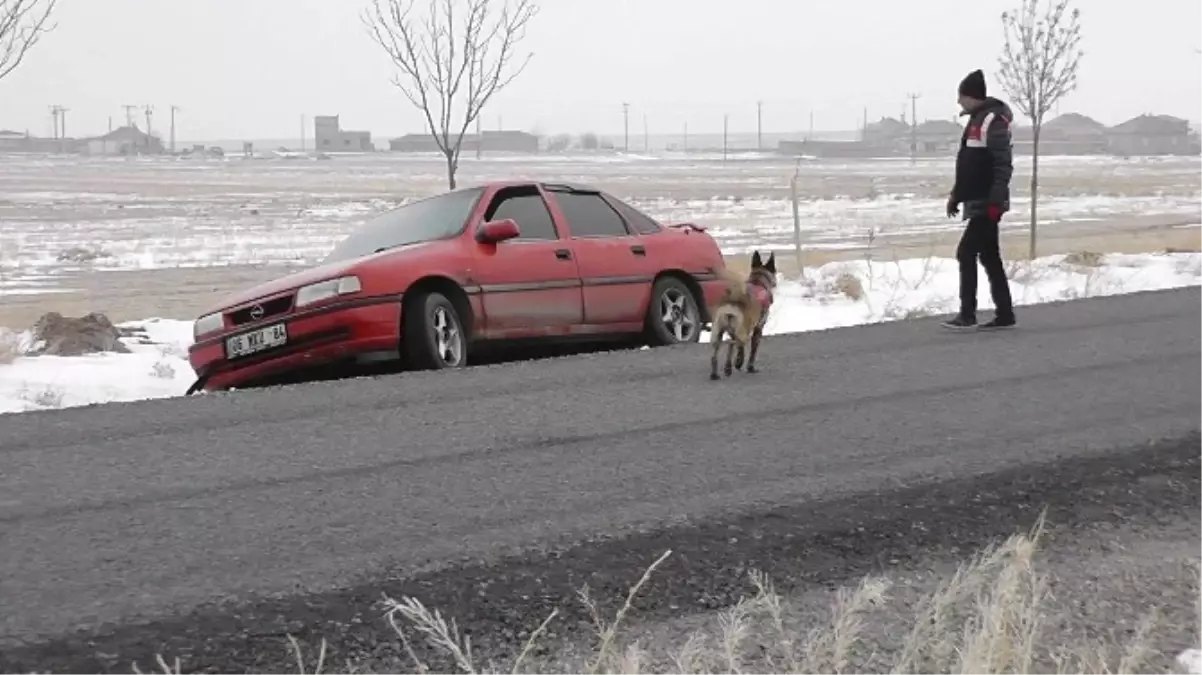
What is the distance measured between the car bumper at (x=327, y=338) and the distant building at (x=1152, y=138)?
535ft

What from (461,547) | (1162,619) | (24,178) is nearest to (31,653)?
(461,547)

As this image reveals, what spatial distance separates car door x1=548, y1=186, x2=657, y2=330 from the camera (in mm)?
10906

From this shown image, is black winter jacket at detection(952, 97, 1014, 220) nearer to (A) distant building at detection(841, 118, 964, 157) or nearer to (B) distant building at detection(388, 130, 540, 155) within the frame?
(A) distant building at detection(841, 118, 964, 157)

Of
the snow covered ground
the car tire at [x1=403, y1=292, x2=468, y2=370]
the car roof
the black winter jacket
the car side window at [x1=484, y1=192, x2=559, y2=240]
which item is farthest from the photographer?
the black winter jacket

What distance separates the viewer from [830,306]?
53.7 feet

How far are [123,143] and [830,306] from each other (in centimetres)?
18430

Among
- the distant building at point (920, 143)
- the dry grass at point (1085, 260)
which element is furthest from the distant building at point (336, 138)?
the dry grass at point (1085, 260)

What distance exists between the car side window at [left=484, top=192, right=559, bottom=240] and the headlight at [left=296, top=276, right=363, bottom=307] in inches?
63.3

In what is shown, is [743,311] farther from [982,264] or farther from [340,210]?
[340,210]

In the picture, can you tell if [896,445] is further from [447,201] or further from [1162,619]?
[447,201]

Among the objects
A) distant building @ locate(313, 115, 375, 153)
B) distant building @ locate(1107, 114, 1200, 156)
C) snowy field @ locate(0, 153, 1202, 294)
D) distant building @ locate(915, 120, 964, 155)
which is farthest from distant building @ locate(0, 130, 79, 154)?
distant building @ locate(1107, 114, 1200, 156)

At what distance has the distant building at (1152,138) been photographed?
161250 millimetres

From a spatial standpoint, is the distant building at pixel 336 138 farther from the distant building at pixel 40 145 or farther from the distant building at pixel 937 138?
the distant building at pixel 937 138

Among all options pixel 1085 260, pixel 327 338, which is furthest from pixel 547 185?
pixel 1085 260
